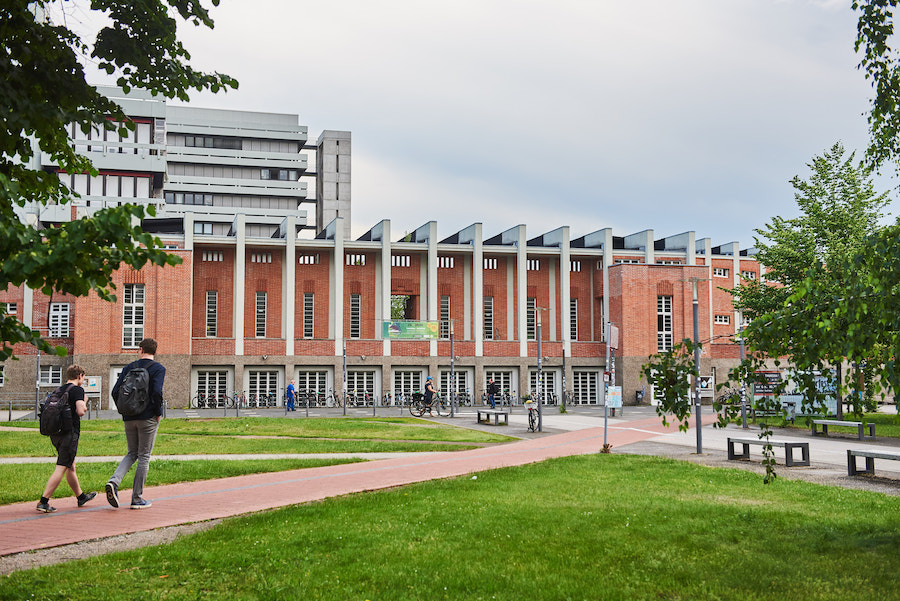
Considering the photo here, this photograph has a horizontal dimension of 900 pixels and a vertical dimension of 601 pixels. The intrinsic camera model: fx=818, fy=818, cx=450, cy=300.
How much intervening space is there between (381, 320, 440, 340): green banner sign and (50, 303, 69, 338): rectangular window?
19689 mm

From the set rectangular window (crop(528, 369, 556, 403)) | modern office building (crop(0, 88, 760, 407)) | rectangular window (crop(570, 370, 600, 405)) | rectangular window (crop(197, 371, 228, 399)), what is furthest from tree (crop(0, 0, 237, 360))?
rectangular window (crop(570, 370, 600, 405))

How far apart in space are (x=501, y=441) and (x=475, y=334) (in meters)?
33.2

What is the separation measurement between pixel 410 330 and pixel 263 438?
32.3 m

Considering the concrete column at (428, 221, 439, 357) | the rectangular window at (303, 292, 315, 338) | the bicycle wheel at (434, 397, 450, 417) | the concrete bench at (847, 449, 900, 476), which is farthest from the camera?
the concrete column at (428, 221, 439, 357)

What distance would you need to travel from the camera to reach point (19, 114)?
664 cm

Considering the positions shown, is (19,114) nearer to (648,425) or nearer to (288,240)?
(648,425)

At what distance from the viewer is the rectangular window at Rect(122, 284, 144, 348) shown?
4934 cm

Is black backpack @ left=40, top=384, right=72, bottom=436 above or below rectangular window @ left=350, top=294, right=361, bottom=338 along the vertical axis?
below

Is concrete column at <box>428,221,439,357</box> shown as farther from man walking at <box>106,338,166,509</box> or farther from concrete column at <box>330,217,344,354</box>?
man walking at <box>106,338,166,509</box>

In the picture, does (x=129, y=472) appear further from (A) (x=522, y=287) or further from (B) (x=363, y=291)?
(A) (x=522, y=287)

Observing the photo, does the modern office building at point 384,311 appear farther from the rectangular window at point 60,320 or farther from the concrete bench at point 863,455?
the concrete bench at point 863,455

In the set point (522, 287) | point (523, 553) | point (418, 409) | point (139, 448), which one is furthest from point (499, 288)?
point (523, 553)

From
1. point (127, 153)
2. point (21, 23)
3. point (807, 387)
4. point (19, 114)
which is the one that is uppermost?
point (127, 153)

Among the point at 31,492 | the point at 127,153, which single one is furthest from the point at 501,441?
the point at 127,153
